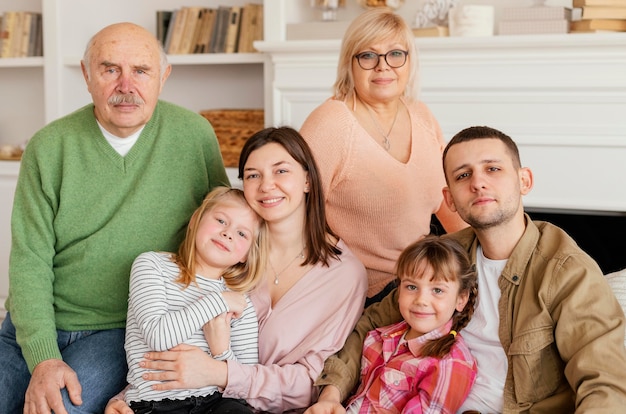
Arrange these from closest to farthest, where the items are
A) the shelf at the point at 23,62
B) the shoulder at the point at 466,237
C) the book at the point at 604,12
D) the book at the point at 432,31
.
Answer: the shoulder at the point at 466,237, the book at the point at 604,12, the book at the point at 432,31, the shelf at the point at 23,62

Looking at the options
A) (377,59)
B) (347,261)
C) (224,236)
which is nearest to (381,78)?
(377,59)

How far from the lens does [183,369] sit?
1.83 meters

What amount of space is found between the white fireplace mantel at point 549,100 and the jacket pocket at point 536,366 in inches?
51.8

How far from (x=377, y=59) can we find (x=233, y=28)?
1.42 metres

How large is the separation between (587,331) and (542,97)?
4.71ft

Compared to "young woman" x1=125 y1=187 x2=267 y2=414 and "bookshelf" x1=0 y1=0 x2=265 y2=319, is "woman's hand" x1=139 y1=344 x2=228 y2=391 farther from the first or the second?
"bookshelf" x1=0 y1=0 x2=265 y2=319

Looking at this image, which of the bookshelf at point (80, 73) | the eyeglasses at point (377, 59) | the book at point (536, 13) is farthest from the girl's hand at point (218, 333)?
the bookshelf at point (80, 73)

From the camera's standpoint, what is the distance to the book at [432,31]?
9.83 feet

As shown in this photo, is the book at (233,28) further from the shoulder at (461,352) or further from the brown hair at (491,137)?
the shoulder at (461,352)

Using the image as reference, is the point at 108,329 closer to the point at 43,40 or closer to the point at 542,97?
the point at 542,97

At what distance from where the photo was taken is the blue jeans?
195 centimetres

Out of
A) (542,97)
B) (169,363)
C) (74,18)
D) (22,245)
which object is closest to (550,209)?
(542,97)

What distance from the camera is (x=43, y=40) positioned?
3.74m

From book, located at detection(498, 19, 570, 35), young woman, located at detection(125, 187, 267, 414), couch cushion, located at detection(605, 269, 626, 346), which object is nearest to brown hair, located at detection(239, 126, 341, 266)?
young woman, located at detection(125, 187, 267, 414)
